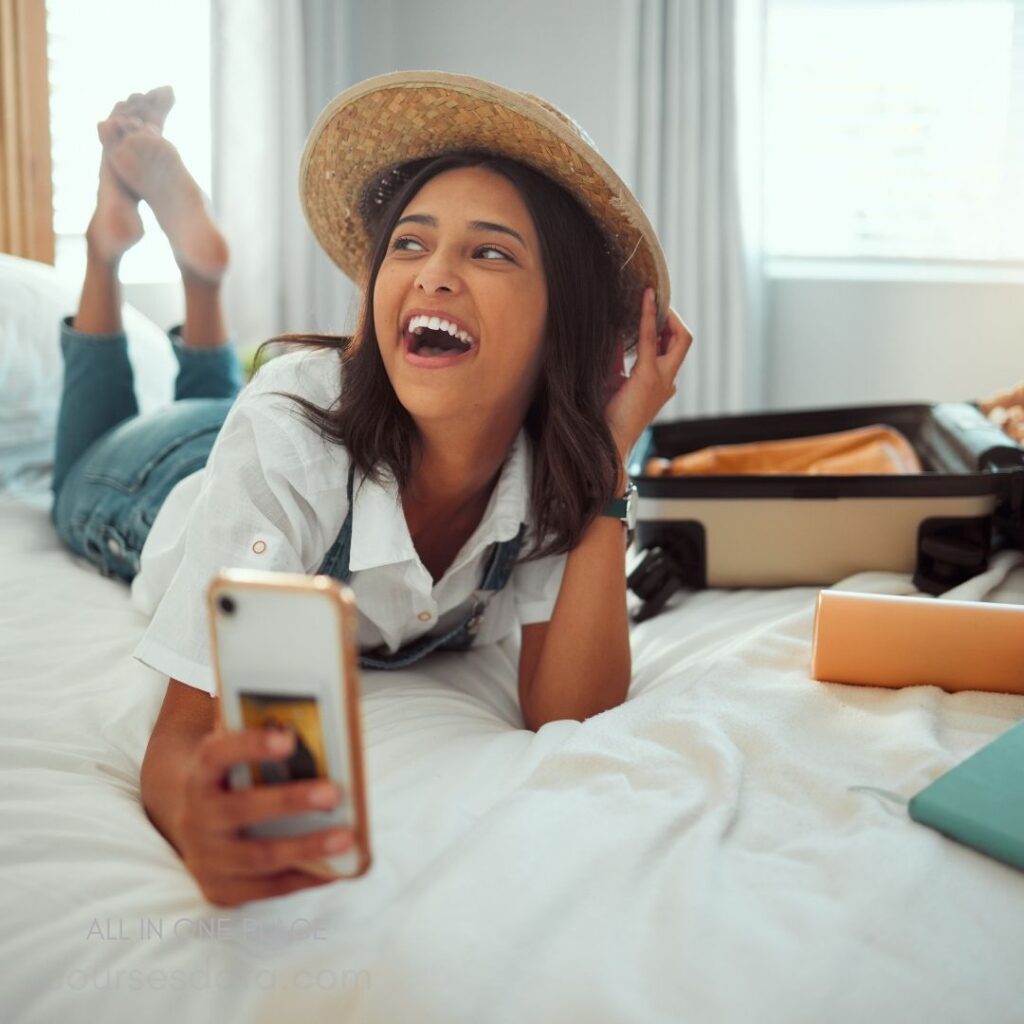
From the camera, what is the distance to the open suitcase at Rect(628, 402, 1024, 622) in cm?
151

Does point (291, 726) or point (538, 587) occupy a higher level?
point (291, 726)

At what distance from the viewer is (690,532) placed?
1588 mm

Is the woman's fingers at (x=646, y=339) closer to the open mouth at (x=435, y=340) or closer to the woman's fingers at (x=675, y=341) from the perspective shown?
the woman's fingers at (x=675, y=341)

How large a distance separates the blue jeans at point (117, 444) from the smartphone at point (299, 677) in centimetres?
94

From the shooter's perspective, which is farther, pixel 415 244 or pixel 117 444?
pixel 117 444

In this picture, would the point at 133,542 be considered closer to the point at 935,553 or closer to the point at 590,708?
the point at 590,708

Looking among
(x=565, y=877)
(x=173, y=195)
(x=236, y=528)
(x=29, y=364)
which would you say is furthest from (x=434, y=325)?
(x=29, y=364)

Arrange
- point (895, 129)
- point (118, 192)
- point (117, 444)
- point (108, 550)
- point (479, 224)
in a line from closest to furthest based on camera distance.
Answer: point (479, 224) → point (108, 550) → point (117, 444) → point (118, 192) → point (895, 129)

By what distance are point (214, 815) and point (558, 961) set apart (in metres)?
0.21

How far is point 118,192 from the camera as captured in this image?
176 centimetres

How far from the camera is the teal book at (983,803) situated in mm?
776

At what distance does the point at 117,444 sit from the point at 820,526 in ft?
3.25

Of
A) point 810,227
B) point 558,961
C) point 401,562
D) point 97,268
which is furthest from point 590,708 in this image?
point 810,227

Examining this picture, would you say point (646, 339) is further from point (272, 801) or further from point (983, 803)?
point (272, 801)
